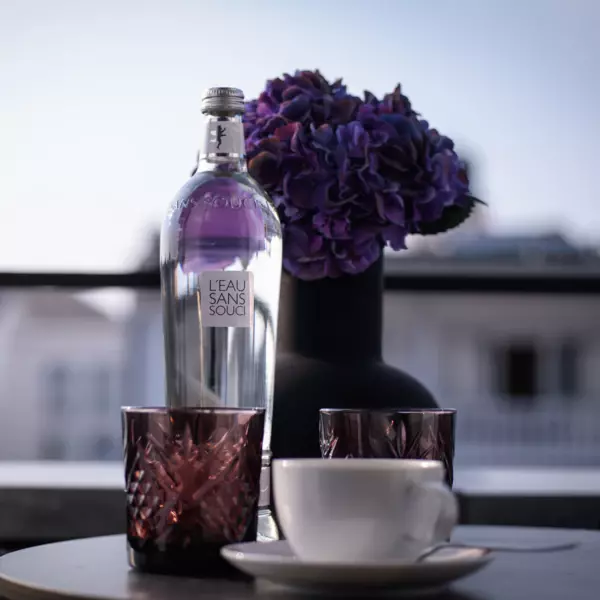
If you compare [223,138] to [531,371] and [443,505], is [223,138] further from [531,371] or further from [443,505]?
[531,371]

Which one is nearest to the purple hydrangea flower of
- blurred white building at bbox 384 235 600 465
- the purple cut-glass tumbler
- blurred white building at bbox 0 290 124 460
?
the purple cut-glass tumbler

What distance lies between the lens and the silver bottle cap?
940 mm

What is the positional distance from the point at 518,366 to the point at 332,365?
30.2 m

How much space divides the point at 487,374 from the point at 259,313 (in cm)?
3011

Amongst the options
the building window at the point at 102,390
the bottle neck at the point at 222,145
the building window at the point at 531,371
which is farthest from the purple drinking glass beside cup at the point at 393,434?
the building window at the point at 531,371

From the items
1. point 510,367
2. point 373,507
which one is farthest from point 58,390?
point 373,507

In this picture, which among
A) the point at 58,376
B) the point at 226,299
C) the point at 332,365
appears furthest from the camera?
the point at 58,376

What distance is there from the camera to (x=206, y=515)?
0.71 metres

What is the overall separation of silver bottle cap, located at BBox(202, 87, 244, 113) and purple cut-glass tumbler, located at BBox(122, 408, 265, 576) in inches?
12.0

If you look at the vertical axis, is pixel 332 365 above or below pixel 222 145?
below

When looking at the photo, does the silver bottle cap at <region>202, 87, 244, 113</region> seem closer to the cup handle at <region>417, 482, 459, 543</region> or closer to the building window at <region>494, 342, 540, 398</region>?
the cup handle at <region>417, 482, 459, 543</region>

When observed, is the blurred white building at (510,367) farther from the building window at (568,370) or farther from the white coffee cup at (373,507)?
the white coffee cup at (373,507)

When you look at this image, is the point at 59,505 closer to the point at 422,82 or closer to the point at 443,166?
the point at 443,166

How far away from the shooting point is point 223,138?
3.14 ft
